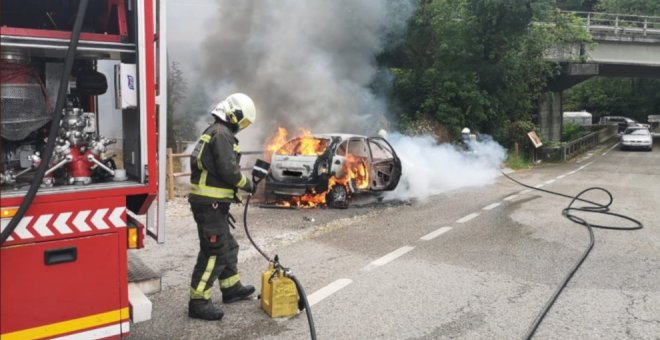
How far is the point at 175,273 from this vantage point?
5559mm

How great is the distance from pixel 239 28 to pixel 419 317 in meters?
12.8

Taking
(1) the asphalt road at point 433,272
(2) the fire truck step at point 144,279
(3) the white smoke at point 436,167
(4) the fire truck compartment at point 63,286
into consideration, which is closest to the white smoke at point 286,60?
(3) the white smoke at point 436,167

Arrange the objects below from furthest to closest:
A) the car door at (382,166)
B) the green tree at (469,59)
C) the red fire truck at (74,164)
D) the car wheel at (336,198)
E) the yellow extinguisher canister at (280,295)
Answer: the green tree at (469,59) < the car door at (382,166) < the car wheel at (336,198) < the yellow extinguisher canister at (280,295) < the red fire truck at (74,164)

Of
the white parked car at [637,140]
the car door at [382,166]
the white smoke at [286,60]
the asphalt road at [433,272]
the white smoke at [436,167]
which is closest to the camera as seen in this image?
the asphalt road at [433,272]

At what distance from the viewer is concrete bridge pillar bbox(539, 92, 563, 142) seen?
25.1 m

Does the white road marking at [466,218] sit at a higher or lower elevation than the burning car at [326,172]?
lower

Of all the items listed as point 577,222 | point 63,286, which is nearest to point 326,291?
point 63,286

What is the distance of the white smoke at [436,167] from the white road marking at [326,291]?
5.81 metres

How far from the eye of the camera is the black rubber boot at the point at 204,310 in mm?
4227

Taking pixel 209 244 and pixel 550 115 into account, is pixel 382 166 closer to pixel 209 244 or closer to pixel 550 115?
pixel 209 244

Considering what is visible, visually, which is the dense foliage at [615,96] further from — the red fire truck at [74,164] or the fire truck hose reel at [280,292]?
the red fire truck at [74,164]

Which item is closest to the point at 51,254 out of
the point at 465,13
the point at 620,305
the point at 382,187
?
the point at 620,305

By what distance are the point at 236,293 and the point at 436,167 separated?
1020 cm

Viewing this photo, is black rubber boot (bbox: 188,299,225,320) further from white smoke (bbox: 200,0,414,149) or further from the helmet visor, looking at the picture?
white smoke (bbox: 200,0,414,149)
